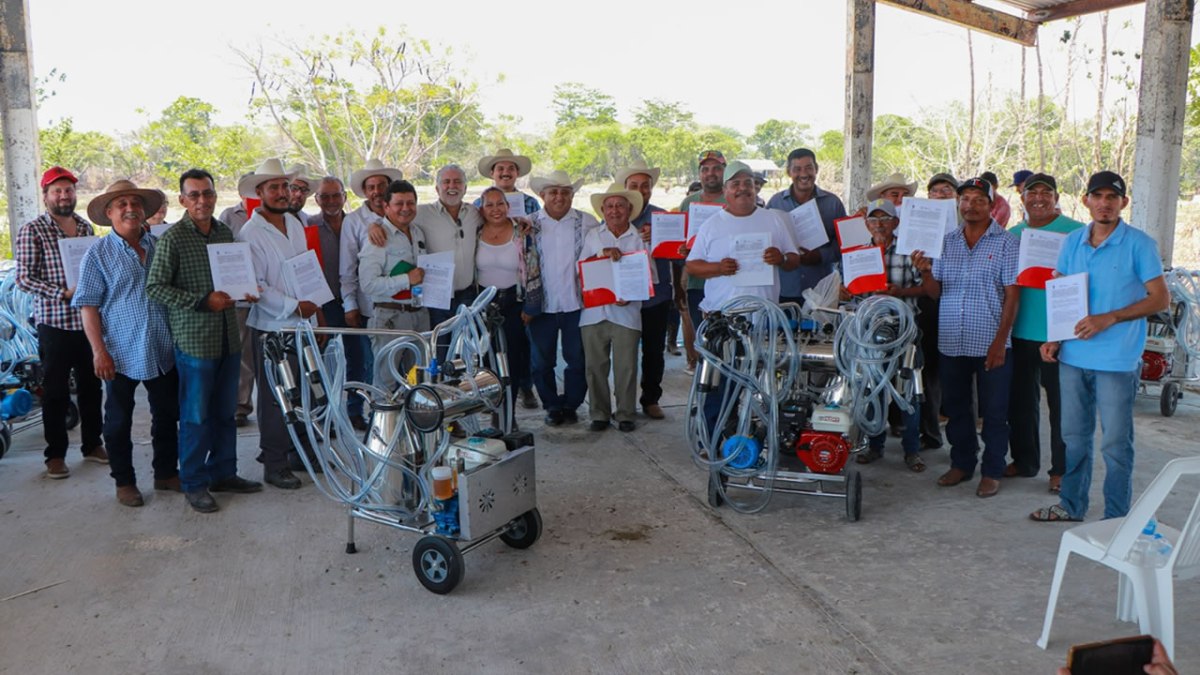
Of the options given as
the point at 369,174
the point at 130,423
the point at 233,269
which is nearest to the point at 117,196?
the point at 233,269

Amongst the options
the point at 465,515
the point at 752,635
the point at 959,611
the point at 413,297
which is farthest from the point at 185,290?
the point at 959,611

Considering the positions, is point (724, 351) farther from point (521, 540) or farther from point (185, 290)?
point (185, 290)

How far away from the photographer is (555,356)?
642 centimetres

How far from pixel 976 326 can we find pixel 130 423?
4568 mm

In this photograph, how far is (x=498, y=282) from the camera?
20.2ft

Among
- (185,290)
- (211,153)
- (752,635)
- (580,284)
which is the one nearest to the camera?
(752,635)

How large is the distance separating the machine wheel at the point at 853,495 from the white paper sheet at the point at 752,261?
148 cm

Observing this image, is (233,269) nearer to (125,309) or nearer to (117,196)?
(125,309)

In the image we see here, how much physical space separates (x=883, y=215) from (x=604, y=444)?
2.30 m

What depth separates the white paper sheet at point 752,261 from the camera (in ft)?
18.0

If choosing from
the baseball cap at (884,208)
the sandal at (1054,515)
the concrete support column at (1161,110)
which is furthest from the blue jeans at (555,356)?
the concrete support column at (1161,110)

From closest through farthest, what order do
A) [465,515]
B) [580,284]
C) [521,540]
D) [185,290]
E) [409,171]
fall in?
[465,515], [521,540], [185,290], [580,284], [409,171]

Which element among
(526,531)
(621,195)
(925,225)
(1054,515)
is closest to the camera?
(526,531)

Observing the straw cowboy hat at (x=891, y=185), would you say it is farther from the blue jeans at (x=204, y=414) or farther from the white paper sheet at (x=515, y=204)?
the blue jeans at (x=204, y=414)
